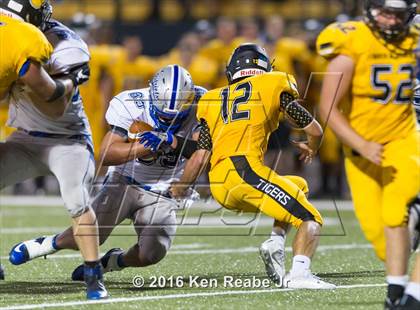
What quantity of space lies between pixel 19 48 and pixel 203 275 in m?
1.89

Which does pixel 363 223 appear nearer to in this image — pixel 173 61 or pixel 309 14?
pixel 173 61

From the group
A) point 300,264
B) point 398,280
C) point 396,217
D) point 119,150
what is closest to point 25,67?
point 119,150

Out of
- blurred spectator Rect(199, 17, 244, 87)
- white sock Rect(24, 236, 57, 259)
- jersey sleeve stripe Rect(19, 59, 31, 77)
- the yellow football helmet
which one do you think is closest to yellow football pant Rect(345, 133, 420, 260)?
jersey sleeve stripe Rect(19, 59, 31, 77)

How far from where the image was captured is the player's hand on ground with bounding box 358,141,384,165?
4.32 meters

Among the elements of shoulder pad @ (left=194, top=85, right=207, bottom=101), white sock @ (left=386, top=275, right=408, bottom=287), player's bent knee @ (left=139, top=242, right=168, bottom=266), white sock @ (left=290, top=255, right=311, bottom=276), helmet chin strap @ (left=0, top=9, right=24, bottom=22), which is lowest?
player's bent knee @ (left=139, top=242, right=168, bottom=266)

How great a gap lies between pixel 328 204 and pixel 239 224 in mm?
2377

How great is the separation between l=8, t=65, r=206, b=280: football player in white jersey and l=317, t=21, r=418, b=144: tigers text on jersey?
1.41 metres

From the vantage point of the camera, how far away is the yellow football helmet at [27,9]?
498 centimetres

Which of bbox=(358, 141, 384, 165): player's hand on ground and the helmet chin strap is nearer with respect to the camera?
bbox=(358, 141, 384, 165): player's hand on ground

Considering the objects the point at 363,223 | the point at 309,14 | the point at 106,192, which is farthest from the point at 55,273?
the point at 309,14

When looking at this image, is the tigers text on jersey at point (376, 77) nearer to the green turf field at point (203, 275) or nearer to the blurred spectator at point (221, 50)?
the green turf field at point (203, 275)

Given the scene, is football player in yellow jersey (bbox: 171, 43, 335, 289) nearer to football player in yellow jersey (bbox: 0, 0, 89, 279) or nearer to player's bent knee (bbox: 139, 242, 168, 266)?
player's bent knee (bbox: 139, 242, 168, 266)

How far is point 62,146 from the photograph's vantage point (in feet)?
16.6

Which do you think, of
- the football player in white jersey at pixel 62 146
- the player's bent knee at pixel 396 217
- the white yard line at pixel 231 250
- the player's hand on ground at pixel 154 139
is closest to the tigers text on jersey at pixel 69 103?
the football player in white jersey at pixel 62 146
